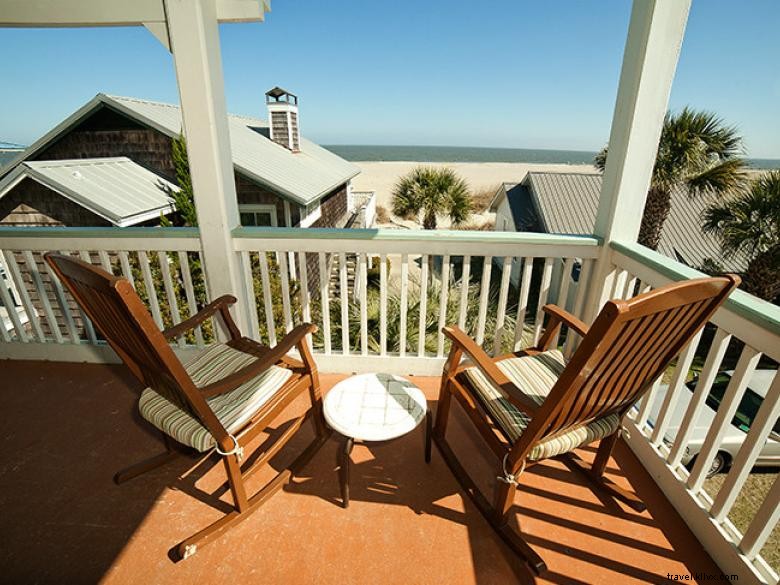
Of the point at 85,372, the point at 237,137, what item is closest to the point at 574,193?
the point at 237,137

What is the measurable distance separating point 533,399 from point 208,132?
1.98 meters

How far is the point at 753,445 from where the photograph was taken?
120cm

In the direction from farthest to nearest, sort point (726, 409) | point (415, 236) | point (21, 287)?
point (21, 287)
point (415, 236)
point (726, 409)

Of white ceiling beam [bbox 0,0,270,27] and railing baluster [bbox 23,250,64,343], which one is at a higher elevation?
white ceiling beam [bbox 0,0,270,27]

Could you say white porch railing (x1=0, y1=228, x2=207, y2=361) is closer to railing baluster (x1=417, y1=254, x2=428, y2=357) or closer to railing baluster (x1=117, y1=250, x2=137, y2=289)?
railing baluster (x1=117, y1=250, x2=137, y2=289)

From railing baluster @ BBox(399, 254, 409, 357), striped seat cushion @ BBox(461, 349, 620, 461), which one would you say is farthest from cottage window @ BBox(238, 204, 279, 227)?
striped seat cushion @ BBox(461, 349, 620, 461)

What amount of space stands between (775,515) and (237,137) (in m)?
10.4

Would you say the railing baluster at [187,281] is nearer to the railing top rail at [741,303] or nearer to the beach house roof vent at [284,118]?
the railing top rail at [741,303]

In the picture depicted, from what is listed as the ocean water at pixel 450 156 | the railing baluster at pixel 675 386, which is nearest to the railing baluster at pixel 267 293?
the railing baluster at pixel 675 386

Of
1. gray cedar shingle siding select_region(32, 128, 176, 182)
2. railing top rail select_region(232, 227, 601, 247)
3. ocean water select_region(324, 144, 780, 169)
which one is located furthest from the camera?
ocean water select_region(324, 144, 780, 169)

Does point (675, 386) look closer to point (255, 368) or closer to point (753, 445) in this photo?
point (753, 445)

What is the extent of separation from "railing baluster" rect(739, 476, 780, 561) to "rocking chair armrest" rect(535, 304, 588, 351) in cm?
71

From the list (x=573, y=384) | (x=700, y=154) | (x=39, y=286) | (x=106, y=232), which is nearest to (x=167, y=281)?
(x=106, y=232)

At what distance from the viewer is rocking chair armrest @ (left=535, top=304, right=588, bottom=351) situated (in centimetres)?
160
